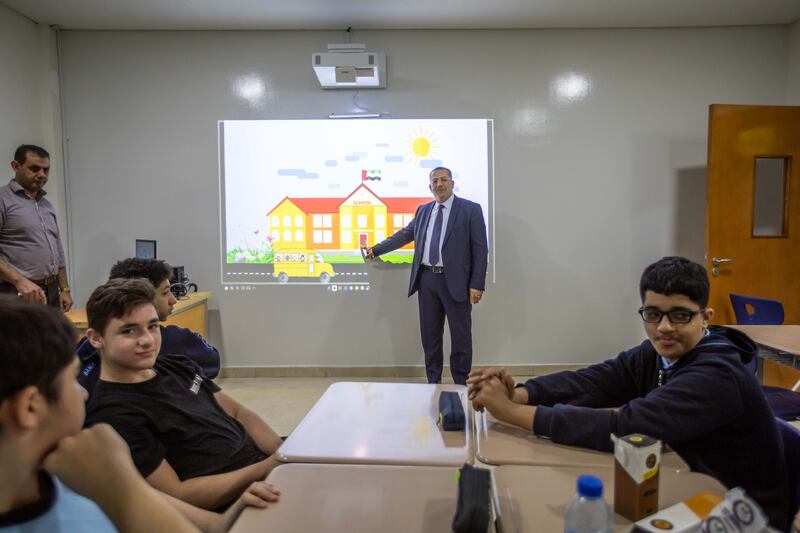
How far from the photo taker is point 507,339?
4.10m

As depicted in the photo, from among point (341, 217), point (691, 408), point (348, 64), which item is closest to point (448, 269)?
point (341, 217)

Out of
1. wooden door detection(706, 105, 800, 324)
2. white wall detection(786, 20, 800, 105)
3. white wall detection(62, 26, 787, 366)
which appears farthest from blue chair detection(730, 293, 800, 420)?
white wall detection(786, 20, 800, 105)

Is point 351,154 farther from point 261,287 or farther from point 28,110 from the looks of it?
point 28,110

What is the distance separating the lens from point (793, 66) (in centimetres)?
387

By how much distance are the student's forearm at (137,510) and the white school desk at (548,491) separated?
22.2 inches

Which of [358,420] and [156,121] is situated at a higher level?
[156,121]

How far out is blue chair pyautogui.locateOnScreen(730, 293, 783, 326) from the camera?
2797mm

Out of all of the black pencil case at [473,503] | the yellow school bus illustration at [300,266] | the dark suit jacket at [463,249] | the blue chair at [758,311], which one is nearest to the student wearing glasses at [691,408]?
the black pencil case at [473,503]

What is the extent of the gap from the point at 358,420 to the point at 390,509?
0.45 metres

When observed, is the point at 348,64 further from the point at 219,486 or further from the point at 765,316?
the point at 765,316

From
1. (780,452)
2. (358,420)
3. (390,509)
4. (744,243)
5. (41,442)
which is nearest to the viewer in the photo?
(41,442)

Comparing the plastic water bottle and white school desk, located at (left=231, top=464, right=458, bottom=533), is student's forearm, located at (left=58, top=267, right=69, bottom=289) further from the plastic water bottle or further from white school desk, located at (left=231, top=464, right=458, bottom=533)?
the plastic water bottle

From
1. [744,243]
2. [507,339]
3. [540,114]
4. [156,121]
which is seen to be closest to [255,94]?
[156,121]

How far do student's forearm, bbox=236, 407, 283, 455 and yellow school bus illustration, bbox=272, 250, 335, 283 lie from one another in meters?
2.51
